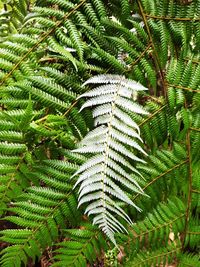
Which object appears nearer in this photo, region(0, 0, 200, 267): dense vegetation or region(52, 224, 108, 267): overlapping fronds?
region(0, 0, 200, 267): dense vegetation

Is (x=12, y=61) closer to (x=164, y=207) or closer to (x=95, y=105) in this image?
(x=95, y=105)

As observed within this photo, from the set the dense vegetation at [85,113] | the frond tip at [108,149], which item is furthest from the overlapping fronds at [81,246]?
the frond tip at [108,149]

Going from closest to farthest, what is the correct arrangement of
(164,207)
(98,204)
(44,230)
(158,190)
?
(98,204), (44,230), (158,190), (164,207)

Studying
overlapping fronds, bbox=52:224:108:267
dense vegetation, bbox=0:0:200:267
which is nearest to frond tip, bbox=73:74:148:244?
dense vegetation, bbox=0:0:200:267

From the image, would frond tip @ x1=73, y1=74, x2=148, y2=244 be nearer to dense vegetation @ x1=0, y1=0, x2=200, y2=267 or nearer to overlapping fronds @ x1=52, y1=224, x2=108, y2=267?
dense vegetation @ x1=0, y1=0, x2=200, y2=267

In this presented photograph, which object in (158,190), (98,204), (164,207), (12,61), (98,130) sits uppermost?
(12,61)

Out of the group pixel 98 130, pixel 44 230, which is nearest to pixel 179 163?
pixel 98 130

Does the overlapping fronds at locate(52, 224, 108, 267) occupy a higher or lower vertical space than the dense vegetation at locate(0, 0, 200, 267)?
lower

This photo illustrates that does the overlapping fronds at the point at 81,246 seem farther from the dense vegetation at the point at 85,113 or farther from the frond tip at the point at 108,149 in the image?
the frond tip at the point at 108,149

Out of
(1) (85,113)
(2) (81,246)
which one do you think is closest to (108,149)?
(1) (85,113)
